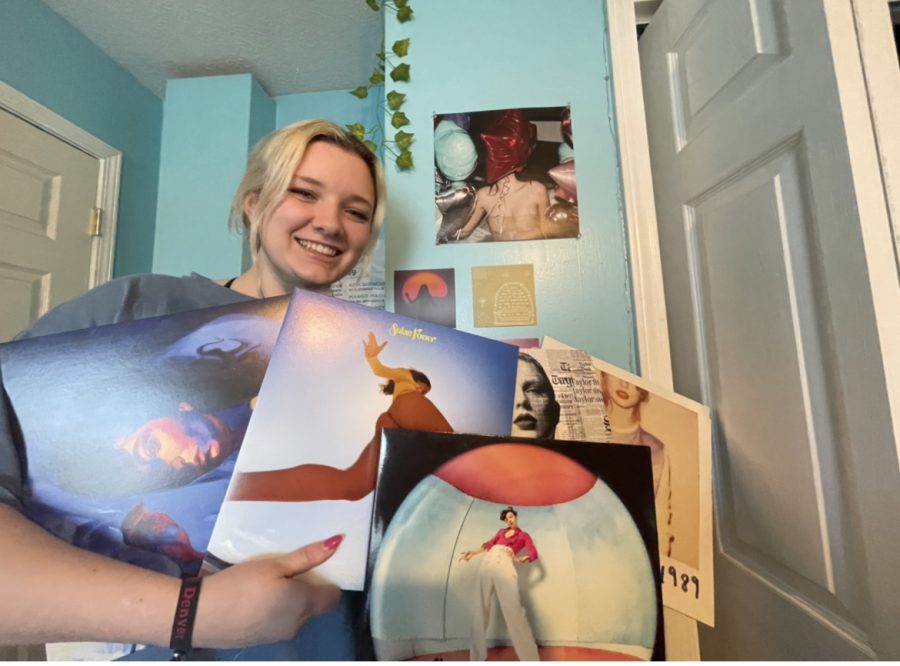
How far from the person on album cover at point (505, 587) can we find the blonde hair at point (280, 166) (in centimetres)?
57

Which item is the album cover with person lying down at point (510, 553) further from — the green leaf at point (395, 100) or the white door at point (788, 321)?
the green leaf at point (395, 100)

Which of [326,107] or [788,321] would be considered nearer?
[788,321]

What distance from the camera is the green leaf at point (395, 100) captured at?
107 centimetres

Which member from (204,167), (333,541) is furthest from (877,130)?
(204,167)

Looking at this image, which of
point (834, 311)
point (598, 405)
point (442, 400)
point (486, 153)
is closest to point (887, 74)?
point (834, 311)

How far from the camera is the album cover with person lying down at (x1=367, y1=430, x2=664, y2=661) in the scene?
408 millimetres

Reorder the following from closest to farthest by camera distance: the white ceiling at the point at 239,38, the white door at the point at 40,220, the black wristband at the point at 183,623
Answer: the black wristband at the point at 183,623 < the white door at the point at 40,220 < the white ceiling at the point at 239,38

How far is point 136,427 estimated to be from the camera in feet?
1.47

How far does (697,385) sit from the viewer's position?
0.83 meters

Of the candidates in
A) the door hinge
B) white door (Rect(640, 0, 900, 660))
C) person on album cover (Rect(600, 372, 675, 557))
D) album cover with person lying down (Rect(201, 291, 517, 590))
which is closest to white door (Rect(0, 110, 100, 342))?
the door hinge

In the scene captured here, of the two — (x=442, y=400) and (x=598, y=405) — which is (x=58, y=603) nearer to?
(x=442, y=400)

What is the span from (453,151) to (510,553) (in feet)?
2.89

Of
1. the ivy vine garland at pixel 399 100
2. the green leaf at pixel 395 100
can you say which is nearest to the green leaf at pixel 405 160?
the ivy vine garland at pixel 399 100

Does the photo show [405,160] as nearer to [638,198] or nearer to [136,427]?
[638,198]
